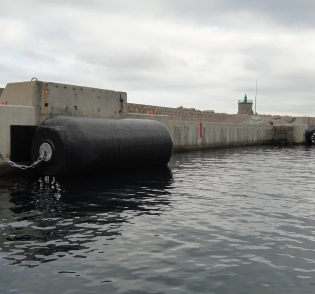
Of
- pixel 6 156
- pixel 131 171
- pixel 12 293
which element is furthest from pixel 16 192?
pixel 12 293

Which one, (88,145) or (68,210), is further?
(88,145)

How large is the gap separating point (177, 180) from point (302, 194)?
4.55m

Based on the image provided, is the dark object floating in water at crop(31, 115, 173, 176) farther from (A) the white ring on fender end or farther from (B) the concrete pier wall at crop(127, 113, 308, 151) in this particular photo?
(B) the concrete pier wall at crop(127, 113, 308, 151)

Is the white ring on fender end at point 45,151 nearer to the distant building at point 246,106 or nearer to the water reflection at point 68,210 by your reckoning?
the water reflection at point 68,210

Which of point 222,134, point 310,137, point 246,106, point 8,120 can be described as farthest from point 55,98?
point 246,106

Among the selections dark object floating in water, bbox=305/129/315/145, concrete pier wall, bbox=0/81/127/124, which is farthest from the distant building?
concrete pier wall, bbox=0/81/127/124

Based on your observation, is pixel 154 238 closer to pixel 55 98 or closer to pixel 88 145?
pixel 88 145

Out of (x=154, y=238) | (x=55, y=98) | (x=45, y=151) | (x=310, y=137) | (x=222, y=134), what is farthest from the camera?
(x=310, y=137)

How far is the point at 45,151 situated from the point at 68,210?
461cm

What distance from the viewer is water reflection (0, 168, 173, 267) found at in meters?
7.03

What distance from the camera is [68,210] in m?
9.69

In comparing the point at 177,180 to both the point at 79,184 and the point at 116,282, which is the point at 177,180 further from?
the point at 116,282

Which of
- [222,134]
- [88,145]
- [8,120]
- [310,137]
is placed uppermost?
[8,120]

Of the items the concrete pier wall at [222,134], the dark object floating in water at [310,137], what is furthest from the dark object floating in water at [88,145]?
the dark object floating in water at [310,137]
